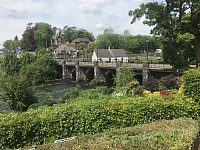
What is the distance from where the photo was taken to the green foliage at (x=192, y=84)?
37.9 feet

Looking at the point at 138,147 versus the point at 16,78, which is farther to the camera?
the point at 16,78

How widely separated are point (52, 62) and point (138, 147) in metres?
59.8

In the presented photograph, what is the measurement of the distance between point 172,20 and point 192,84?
60.7 ft

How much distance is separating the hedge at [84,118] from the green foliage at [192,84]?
356 millimetres

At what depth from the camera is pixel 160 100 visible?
37.3 feet

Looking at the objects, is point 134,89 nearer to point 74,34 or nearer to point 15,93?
point 15,93

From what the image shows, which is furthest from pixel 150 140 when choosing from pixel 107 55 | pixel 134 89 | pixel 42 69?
pixel 107 55

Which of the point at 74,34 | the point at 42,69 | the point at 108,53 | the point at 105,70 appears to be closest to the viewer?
the point at 105,70

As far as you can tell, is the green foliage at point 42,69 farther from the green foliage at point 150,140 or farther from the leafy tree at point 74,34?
the leafy tree at point 74,34

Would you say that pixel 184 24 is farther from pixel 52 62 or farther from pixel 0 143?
pixel 52 62

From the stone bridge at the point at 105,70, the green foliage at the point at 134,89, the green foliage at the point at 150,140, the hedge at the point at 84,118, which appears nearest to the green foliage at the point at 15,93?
the green foliage at the point at 134,89

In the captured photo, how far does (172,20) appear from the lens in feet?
A: 93.3

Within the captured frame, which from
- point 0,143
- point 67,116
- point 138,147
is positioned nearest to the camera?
point 138,147

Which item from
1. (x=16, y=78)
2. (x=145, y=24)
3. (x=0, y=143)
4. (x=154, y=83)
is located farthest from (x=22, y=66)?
(x=0, y=143)
